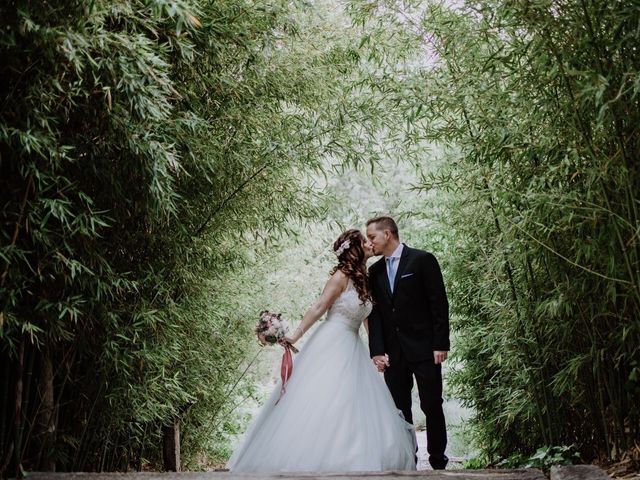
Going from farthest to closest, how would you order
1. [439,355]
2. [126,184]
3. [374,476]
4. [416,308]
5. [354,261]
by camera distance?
[354,261], [416,308], [439,355], [126,184], [374,476]

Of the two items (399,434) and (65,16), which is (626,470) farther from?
(65,16)

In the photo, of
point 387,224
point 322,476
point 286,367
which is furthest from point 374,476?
point 387,224

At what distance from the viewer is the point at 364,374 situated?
12.6 feet

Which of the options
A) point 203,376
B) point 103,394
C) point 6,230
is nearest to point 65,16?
point 6,230

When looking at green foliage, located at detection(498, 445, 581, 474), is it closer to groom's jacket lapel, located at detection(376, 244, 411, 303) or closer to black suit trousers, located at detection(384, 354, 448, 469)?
black suit trousers, located at detection(384, 354, 448, 469)

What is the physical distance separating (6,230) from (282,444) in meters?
1.69

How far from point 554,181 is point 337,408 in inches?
60.8

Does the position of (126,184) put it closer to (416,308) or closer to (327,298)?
(327,298)

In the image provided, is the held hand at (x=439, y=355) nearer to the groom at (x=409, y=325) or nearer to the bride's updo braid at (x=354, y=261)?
the groom at (x=409, y=325)

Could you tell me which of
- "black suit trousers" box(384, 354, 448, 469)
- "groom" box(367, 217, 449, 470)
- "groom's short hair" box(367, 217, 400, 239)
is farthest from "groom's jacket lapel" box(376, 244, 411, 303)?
"black suit trousers" box(384, 354, 448, 469)

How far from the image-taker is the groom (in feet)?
12.5

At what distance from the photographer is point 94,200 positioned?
3.21m

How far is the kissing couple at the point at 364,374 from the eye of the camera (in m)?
3.51

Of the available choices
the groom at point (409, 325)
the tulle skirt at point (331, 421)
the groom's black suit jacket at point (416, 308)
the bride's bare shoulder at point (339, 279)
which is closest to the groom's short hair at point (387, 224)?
the groom at point (409, 325)
